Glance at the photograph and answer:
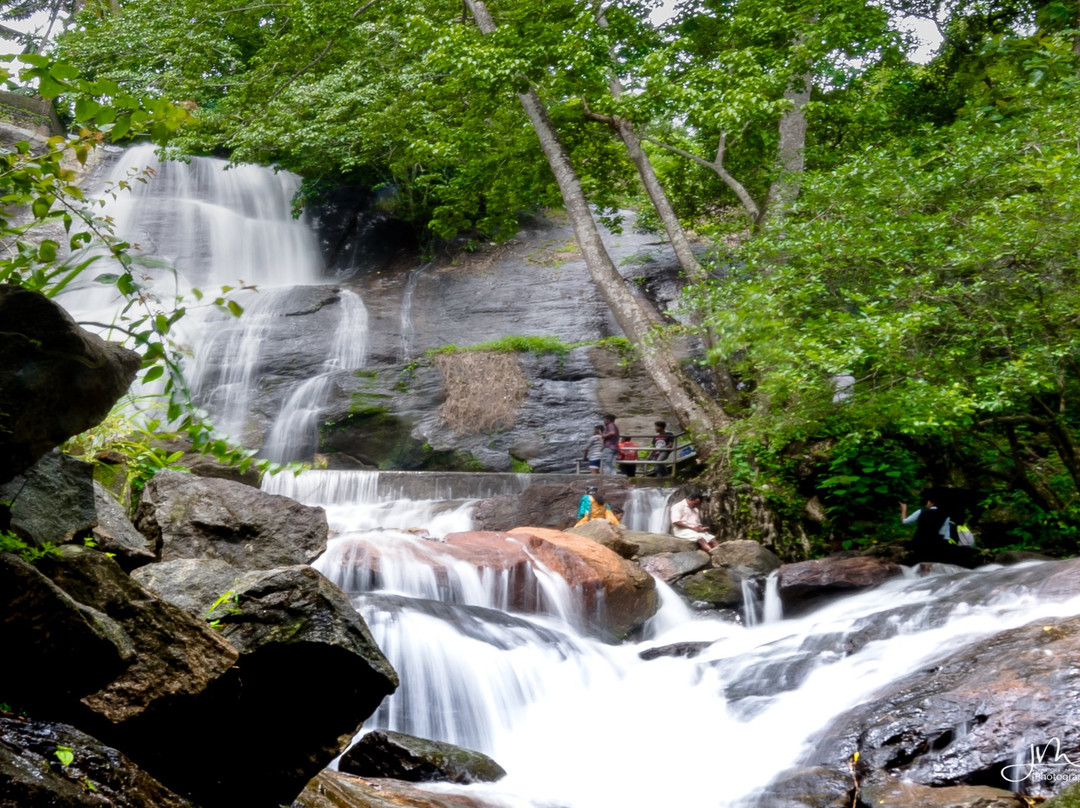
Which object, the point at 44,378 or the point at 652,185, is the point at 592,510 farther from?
the point at 44,378

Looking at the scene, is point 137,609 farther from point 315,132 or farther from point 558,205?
point 315,132

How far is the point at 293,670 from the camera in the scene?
11.3 ft

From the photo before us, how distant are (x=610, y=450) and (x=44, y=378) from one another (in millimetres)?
14077

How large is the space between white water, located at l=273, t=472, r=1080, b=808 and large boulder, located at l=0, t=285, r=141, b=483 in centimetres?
356

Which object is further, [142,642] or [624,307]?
[624,307]

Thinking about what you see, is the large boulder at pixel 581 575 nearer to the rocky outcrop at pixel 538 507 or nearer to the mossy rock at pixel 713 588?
the mossy rock at pixel 713 588

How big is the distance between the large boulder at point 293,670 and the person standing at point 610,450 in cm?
1288

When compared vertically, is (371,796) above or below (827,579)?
above

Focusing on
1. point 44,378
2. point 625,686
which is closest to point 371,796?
point 44,378

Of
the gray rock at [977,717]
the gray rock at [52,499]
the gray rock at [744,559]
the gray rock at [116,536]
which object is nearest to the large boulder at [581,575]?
the gray rock at [744,559]

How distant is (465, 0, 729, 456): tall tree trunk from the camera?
41.5 ft

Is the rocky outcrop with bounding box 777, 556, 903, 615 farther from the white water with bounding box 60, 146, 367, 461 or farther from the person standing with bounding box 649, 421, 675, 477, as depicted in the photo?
the white water with bounding box 60, 146, 367, 461

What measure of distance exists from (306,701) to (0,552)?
133 centimetres

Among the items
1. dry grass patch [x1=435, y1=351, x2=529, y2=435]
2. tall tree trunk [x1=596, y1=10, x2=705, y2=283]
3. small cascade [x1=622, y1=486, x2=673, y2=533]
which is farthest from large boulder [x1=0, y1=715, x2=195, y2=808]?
dry grass patch [x1=435, y1=351, x2=529, y2=435]
